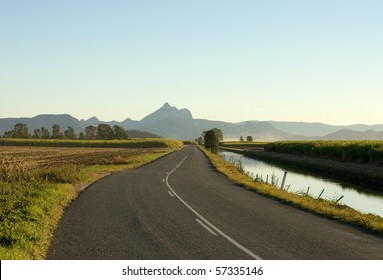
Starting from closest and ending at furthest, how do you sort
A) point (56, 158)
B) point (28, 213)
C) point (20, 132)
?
point (28, 213)
point (56, 158)
point (20, 132)

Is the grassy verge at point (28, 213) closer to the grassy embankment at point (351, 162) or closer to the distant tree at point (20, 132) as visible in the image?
the grassy embankment at point (351, 162)

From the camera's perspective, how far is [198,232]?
36.9 ft

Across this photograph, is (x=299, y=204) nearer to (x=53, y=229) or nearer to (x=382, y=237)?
(x=382, y=237)

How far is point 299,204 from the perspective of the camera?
17.8 metres

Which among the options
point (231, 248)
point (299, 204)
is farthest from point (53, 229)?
point (299, 204)

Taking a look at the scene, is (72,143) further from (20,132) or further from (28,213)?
(28,213)

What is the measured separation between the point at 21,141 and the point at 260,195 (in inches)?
4902

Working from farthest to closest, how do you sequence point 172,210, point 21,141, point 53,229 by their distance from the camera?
point 21,141 → point 172,210 → point 53,229

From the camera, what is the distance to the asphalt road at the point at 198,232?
909cm

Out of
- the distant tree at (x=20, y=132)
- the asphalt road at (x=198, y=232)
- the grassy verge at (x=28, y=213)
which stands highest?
the distant tree at (x=20, y=132)

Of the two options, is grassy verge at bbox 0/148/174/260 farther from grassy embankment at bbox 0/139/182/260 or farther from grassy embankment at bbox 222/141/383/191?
grassy embankment at bbox 222/141/383/191

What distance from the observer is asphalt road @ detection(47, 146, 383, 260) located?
29.8 ft

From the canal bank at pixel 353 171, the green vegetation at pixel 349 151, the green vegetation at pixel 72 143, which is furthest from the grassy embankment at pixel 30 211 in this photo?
the green vegetation at pixel 72 143

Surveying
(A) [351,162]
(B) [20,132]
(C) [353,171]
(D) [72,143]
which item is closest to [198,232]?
(C) [353,171]
